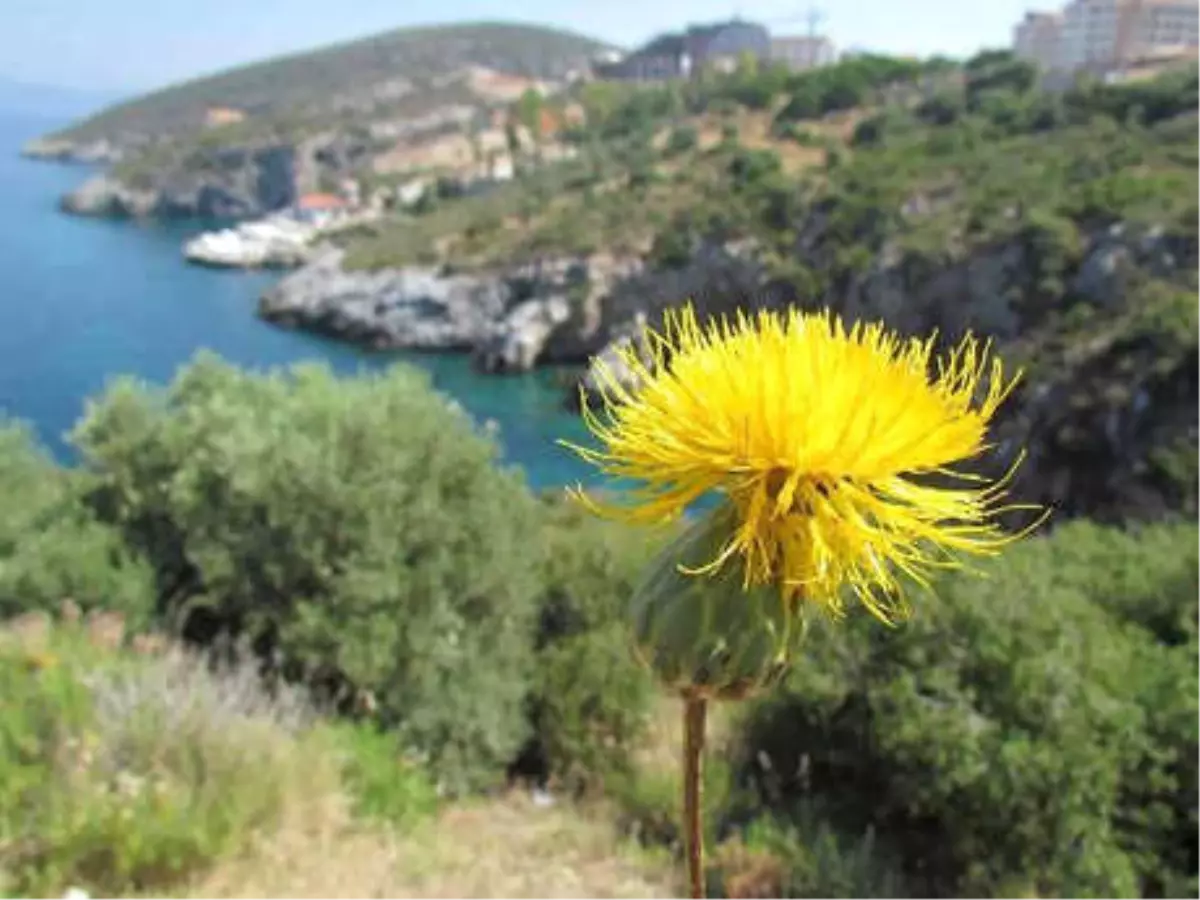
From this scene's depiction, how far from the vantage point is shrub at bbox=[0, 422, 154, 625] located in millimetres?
7551

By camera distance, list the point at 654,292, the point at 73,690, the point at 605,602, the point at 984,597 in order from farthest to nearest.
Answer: the point at 654,292
the point at 605,602
the point at 984,597
the point at 73,690

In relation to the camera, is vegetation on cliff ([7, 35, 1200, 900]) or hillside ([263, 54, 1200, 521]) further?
hillside ([263, 54, 1200, 521])

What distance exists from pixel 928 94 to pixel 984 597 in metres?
87.6

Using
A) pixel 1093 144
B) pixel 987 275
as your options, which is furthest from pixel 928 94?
pixel 987 275

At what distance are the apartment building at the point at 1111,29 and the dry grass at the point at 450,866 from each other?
14450 cm

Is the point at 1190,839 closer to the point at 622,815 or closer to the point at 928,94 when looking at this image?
Answer: the point at 622,815

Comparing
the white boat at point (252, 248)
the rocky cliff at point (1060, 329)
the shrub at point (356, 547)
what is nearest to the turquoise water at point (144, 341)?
the white boat at point (252, 248)

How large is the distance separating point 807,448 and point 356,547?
6.63 metres

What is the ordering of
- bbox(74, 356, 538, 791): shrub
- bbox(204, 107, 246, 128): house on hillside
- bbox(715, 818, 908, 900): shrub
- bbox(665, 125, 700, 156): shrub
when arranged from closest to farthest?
bbox(715, 818, 908, 900): shrub < bbox(74, 356, 538, 791): shrub < bbox(665, 125, 700, 156): shrub < bbox(204, 107, 246, 128): house on hillside

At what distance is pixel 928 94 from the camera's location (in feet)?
283

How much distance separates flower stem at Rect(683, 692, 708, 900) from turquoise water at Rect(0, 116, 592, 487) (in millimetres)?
29860

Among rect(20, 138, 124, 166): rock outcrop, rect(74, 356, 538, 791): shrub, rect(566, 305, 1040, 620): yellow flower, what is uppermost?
rect(566, 305, 1040, 620): yellow flower

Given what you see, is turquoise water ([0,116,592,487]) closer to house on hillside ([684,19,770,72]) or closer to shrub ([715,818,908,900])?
shrub ([715,818,908,900])

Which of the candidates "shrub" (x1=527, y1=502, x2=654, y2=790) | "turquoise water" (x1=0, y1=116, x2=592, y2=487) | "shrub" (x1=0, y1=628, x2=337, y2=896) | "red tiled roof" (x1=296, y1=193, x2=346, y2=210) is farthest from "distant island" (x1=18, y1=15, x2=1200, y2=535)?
"turquoise water" (x1=0, y1=116, x2=592, y2=487)
